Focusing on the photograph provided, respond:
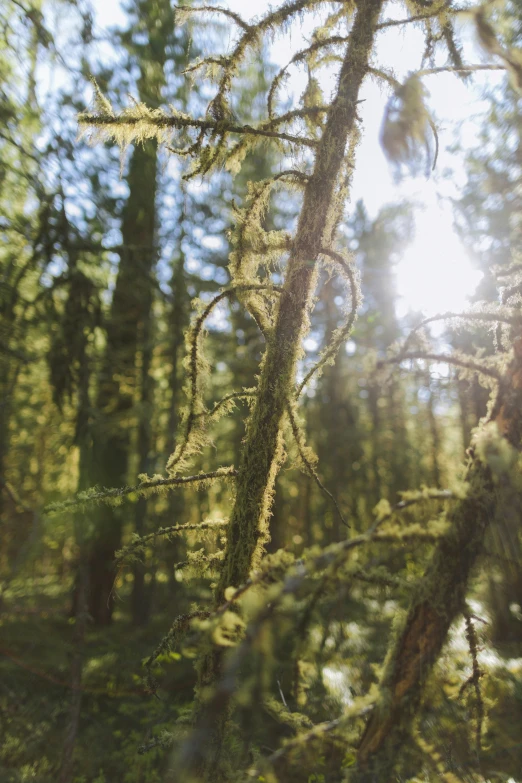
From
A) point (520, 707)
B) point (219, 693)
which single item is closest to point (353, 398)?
point (520, 707)

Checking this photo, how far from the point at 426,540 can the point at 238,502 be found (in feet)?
3.53

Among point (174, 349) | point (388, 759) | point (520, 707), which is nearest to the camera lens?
point (388, 759)

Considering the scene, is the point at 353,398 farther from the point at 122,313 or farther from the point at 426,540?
the point at 426,540

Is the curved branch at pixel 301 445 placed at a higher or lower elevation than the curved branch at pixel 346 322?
lower

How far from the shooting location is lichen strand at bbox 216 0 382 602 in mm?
2594

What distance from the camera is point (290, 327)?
262 centimetres

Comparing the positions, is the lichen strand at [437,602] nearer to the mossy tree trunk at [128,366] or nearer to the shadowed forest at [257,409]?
the shadowed forest at [257,409]

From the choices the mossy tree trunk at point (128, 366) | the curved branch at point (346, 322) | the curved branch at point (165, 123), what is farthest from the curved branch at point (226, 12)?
the mossy tree trunk at point (128, 366)

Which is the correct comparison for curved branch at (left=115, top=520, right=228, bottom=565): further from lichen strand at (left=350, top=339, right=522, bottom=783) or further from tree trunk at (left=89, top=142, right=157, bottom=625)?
tree trunk at (left=89, top=142, right=157, bottom=625)

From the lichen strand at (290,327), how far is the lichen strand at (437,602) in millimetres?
915

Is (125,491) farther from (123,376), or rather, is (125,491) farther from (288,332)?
(123,376)

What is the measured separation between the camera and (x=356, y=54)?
8.60ft

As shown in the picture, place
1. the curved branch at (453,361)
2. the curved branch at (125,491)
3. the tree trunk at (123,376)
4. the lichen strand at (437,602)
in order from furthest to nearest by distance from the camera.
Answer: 1. the tree trunk at (123,376)
2. the curved branch at (125,491)
3. the curved branch at (453,361)
4. the lichen strand at (437,602)

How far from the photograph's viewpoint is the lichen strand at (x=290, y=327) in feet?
8.51
